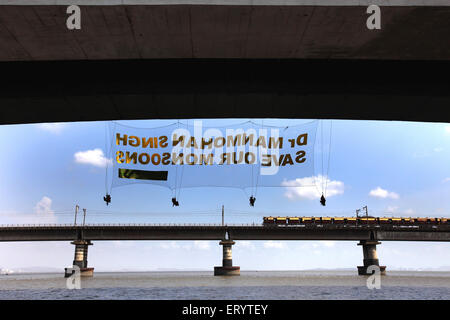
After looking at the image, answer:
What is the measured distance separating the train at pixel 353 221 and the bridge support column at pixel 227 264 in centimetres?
1334

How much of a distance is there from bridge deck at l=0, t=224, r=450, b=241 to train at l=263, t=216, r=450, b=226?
1.02 meters

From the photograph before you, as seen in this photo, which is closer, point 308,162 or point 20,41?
point 20,41

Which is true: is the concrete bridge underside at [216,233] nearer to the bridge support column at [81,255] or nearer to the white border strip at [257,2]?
the bridge support column at [81,255]

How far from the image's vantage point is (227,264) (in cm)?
10006

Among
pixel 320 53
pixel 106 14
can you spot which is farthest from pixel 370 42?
pixel 106 14

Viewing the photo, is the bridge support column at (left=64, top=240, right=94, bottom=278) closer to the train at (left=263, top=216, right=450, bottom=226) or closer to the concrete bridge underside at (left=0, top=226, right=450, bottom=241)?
the concrete bridge underside at (left=0, top=226, right=450, bottom=241)

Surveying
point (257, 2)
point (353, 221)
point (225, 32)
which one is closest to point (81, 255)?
point (353, 221)

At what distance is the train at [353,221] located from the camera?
8712 cm

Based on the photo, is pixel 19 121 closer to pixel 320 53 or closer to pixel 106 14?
pixel 106 14

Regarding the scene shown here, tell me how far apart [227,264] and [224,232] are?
984 cm

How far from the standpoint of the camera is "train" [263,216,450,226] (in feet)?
286

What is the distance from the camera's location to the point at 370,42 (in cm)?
998
